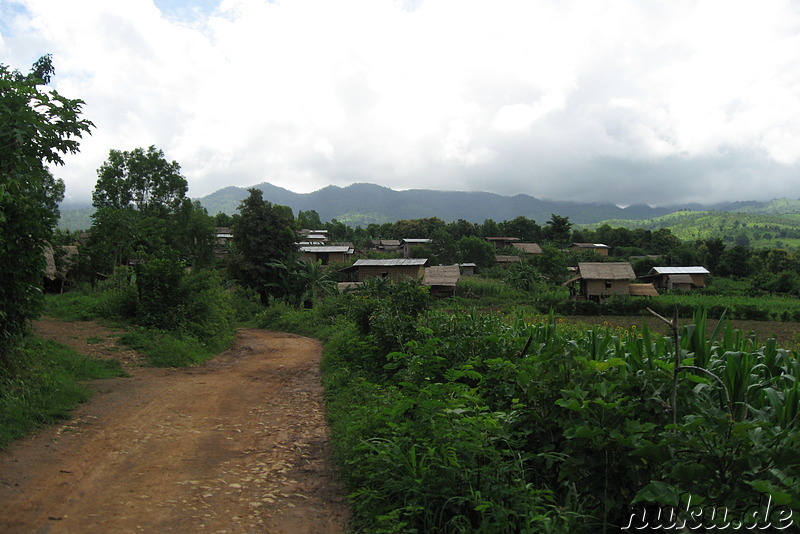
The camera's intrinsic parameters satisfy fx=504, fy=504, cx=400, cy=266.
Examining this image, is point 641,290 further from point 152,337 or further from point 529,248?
point 152,337

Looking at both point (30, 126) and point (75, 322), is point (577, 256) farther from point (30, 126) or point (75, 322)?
point (30, 126)

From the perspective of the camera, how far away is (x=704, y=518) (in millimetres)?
3092

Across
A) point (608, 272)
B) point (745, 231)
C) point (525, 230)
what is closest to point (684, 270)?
point (608, 272)

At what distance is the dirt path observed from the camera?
4051 millimetres

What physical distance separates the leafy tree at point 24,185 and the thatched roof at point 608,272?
41.0m

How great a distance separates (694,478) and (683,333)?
7.67ft

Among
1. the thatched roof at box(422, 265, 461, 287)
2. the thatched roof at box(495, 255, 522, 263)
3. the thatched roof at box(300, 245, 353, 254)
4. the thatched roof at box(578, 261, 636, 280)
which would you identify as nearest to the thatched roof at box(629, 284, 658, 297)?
the thatched roof at box(578, 261, 636, 280)

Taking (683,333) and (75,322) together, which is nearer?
(683,333)

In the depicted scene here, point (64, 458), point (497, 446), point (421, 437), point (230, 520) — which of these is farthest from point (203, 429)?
point (497, 446)


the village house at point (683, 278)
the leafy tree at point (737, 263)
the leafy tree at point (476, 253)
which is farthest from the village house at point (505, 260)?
the leafy tree at point (737, 263)

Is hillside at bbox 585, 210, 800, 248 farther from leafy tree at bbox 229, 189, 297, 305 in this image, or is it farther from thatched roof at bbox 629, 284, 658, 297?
leafy tree at bbox 229, 189, 297, 305

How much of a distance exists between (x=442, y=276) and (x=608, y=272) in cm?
1390

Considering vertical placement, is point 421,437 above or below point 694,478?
below

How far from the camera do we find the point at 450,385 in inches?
199
